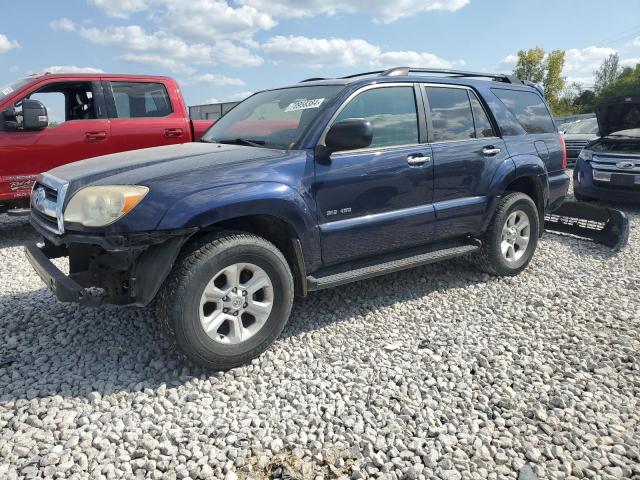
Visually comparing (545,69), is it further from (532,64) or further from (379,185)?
(379,185)

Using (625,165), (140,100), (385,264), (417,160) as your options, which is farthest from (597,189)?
(140,100)

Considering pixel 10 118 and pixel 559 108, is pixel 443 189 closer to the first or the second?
pixel 10 118

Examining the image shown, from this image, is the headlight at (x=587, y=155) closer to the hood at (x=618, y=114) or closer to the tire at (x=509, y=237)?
the hood at (x=618, y=114)

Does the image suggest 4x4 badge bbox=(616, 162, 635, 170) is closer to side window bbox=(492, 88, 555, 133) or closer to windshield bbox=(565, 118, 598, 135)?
side window bbox=(492, 88, 555, 133)

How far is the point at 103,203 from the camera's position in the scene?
2732 mm

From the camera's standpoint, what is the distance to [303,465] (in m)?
2.26

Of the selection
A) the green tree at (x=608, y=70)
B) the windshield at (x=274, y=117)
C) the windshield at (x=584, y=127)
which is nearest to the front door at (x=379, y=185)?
the windshield at (x=274, y=117)

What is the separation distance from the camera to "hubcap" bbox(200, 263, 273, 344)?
2920 millimetres

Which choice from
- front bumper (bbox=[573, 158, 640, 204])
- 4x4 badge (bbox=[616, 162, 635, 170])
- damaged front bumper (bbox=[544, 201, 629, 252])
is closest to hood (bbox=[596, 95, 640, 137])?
front bumper (bbox=[573, 158, 640, 204])

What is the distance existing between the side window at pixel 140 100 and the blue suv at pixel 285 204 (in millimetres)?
2975

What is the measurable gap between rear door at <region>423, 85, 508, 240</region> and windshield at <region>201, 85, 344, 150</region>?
96 centimetres

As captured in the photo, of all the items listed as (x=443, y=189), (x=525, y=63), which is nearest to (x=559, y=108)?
(x=525, y=63)

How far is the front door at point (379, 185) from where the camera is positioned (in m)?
3.36

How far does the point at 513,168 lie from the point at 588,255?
1.78m
